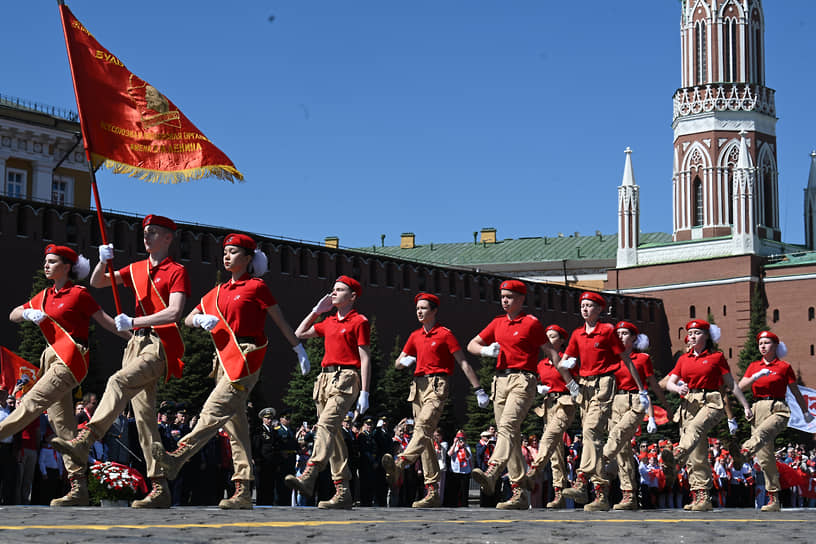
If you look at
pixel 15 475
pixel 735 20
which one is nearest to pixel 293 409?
pixel 15 475

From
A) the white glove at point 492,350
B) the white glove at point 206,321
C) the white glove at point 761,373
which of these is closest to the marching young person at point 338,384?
the white glove at point 492,350

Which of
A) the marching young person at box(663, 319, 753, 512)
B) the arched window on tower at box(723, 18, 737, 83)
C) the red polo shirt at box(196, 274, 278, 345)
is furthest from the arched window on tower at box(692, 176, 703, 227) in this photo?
the red polo shirt at box(196, 274, 278, 345)

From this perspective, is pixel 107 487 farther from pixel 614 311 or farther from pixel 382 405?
pixel 614 311

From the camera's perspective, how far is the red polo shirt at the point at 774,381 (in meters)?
15.2

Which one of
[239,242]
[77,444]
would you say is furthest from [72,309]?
[239,242]

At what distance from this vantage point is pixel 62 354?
34.6 ft

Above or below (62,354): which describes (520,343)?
above

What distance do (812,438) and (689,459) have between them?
50627 mm

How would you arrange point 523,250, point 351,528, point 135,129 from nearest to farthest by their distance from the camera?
point 351,528 < point 135,129 < point 523,250

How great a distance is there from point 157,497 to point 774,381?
7.45 m

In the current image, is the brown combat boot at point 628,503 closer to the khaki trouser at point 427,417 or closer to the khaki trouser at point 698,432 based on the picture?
the khaki trouser at point 698,432

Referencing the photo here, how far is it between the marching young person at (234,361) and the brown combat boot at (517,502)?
9.50ft

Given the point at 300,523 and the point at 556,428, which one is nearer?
the point at 300,523

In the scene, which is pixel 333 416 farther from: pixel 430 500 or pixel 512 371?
pixel 512 371
